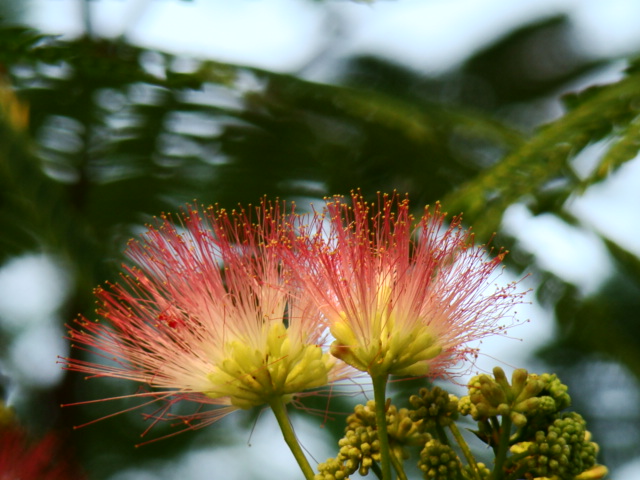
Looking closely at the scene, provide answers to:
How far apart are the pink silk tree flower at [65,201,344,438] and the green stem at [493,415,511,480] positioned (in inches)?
18.2

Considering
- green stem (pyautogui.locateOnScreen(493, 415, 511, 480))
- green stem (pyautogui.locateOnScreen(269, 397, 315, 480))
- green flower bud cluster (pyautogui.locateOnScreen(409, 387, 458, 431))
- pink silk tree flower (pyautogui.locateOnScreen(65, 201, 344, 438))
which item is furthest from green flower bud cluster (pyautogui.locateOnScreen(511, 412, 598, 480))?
pink silk tree flower (pyautogui.locateOnScreen(65, 201, 344, 438))

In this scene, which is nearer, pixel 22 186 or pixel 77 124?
pixel 22 186

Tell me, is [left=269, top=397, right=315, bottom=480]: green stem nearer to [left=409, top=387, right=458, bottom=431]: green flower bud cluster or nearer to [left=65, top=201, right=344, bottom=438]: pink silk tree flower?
[left=65, top=201, right=344, bottom=438]: pink silk tree flower

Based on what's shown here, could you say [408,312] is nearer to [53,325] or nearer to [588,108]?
[588,108]

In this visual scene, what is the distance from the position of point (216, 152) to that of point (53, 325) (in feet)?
3.16

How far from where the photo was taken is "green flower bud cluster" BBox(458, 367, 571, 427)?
1783 millimetres

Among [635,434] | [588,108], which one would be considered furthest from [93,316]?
[635,434]

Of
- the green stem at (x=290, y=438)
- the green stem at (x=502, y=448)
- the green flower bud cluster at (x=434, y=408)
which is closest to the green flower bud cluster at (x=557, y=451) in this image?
the green stem at (x=502, y=448)

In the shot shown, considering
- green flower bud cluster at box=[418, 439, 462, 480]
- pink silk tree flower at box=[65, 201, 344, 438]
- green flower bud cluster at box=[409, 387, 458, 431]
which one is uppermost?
pink silk tree flower at box=[65, 201, 344, 438]

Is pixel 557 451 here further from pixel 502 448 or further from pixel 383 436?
pixel 383 436

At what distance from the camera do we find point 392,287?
1988 mm

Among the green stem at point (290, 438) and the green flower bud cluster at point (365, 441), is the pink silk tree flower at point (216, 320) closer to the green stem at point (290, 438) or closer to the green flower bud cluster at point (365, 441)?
the green stem at point (290, 438)

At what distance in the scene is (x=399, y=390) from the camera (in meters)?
3.19

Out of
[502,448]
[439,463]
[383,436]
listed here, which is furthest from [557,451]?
[383,436]
